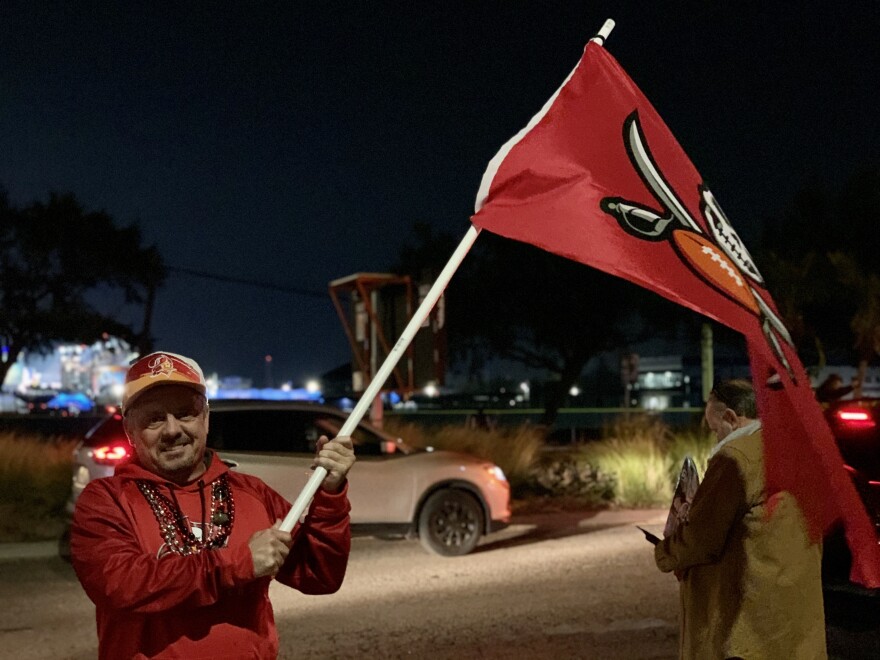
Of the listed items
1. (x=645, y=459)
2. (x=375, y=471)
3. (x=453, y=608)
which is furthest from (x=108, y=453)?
(x=645, y=459)

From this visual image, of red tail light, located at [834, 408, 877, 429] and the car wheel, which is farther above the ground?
red tail light, located at [834, 408, 877, 429]

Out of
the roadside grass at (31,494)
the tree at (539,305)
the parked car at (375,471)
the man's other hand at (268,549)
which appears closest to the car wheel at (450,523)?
the parked car at (375,471)

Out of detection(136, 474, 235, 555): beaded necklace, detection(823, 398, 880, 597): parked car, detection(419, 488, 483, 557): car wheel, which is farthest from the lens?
detection(419, 488, 483, 557): car wheel

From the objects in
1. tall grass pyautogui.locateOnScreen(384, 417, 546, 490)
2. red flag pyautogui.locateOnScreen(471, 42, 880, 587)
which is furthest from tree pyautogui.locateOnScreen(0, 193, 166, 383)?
red flag pyautogui.locateOnScreen(471, 42, 880, 587)

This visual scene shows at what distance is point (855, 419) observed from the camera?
5570 mm

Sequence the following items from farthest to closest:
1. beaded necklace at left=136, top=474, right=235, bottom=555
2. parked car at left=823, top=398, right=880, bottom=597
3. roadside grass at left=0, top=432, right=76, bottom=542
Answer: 1. roadside grass at left=0, top=432, right=76, bottom=542
2. parked car at left=823, top=398, right=880, bottom=597
3. beaded necklace at left=136, top=474, right=235, bottom=555

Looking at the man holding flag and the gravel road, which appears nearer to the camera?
the man holding flag

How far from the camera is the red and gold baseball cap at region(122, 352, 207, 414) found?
8.79 feet

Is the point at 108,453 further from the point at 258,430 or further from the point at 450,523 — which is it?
the point at 450,523

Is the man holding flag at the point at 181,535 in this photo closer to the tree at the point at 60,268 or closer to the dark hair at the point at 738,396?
the dark hair at the point at 738,396

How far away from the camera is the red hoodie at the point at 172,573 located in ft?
8.08

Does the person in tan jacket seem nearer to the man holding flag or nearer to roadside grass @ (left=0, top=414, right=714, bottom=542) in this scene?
the man holding flag

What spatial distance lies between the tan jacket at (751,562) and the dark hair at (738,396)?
0.19m

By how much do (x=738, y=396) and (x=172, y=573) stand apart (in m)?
2.30
